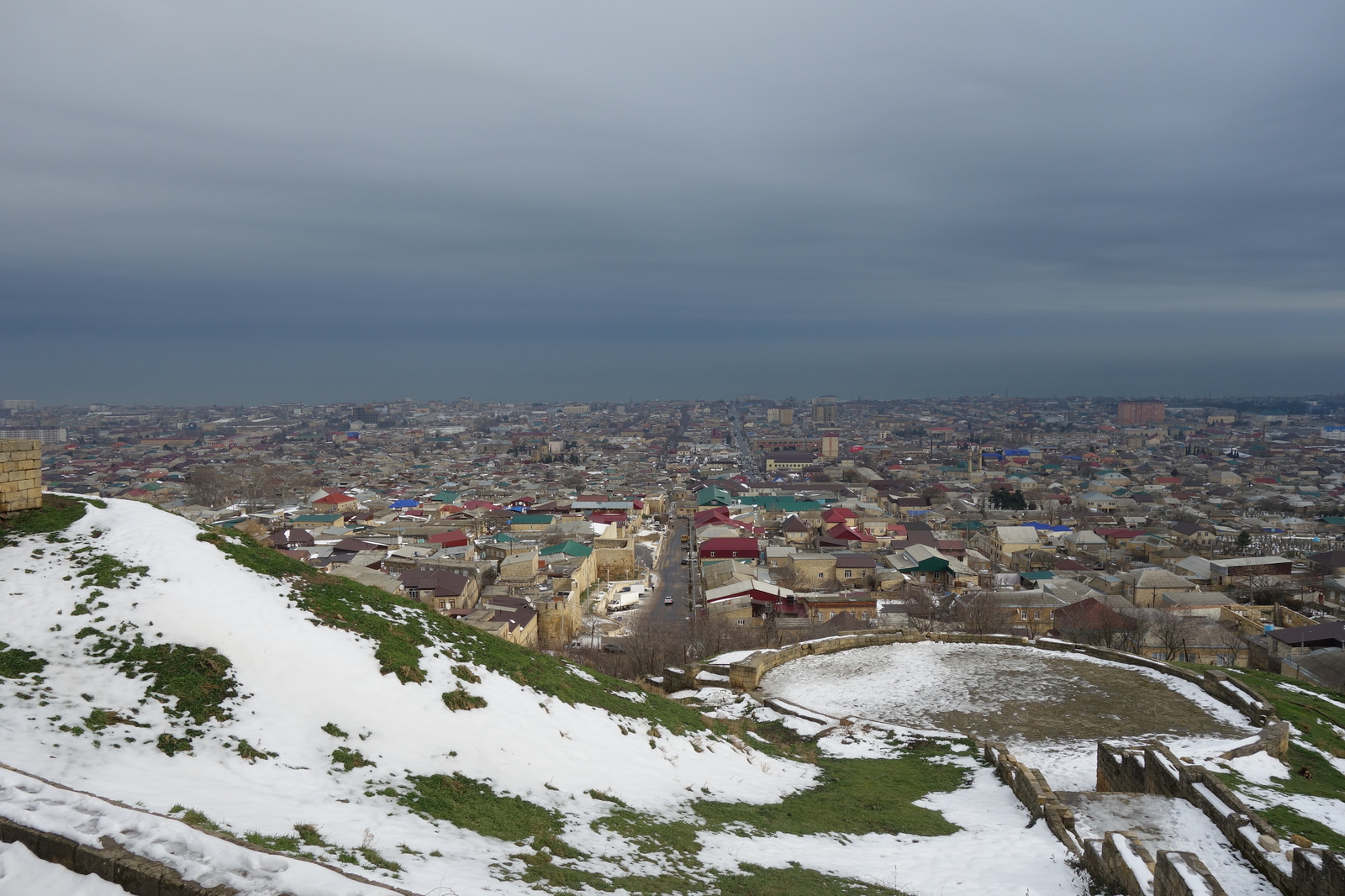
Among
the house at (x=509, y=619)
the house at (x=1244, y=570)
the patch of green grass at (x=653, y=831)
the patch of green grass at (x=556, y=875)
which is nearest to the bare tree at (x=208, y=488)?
the house at (x=509, y=619)

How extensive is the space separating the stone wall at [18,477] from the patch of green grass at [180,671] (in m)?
3.06

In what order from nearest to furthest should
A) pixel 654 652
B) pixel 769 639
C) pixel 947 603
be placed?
1. pixel 654 652
2. pixel 769 639
3. pixel 947 603

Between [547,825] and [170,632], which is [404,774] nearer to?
[547,825]

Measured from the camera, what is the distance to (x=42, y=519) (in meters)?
8.73

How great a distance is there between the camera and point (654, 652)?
63.5 feet

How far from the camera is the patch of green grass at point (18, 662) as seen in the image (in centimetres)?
632

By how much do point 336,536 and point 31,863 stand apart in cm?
4170

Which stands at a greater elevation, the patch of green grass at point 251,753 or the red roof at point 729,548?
the patch of green grass at point 251,753

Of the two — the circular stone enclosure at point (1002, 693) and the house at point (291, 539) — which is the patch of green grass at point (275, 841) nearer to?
the circular stone enclosure at point (1002, 693)

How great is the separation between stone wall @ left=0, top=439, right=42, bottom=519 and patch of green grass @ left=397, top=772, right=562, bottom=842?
626cm

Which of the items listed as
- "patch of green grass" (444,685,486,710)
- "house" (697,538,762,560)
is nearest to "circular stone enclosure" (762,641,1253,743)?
"patch of green grass" (444,685,486,710)

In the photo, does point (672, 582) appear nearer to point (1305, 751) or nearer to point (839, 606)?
point (839, 606)

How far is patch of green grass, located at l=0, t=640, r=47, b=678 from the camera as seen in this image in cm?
632

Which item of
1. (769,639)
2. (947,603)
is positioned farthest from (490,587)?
(947,603)
